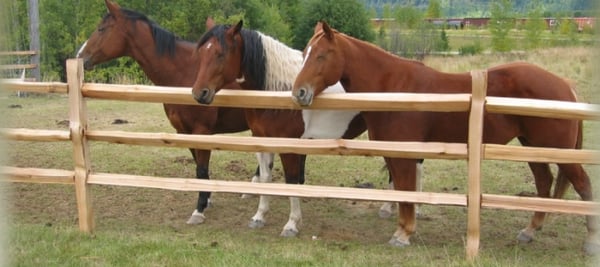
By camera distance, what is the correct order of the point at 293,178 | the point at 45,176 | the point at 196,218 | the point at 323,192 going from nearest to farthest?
the point at 323,192, the point at 45,176, the point at 293,178, the point at 196,218

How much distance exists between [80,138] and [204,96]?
100cm

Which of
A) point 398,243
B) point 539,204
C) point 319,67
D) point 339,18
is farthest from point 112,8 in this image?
point 339,18

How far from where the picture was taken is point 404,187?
4.38m

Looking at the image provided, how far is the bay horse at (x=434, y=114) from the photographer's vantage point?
430 centimetres

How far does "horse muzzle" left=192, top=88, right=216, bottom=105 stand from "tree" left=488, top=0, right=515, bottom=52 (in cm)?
2937

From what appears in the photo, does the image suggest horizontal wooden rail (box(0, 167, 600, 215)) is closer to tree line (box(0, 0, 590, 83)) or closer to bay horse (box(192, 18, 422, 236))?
bay horse (box(192, 18, 422, 236))

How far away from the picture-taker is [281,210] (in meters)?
5.57

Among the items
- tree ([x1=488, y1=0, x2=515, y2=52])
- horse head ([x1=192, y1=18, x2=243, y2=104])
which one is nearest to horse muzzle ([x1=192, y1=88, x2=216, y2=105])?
horse head ([x1=192, y1=18, x2=243, y2=104])

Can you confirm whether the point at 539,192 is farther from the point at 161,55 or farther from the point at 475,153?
the point at 161,55

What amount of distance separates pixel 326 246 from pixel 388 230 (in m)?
0.86

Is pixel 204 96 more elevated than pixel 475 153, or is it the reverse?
pixel 204 96

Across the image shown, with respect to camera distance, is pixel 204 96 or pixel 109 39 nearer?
pixel 204 96

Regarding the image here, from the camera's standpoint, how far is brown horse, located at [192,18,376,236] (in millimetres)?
4559

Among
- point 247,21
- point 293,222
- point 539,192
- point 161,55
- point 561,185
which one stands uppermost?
point 161,55
